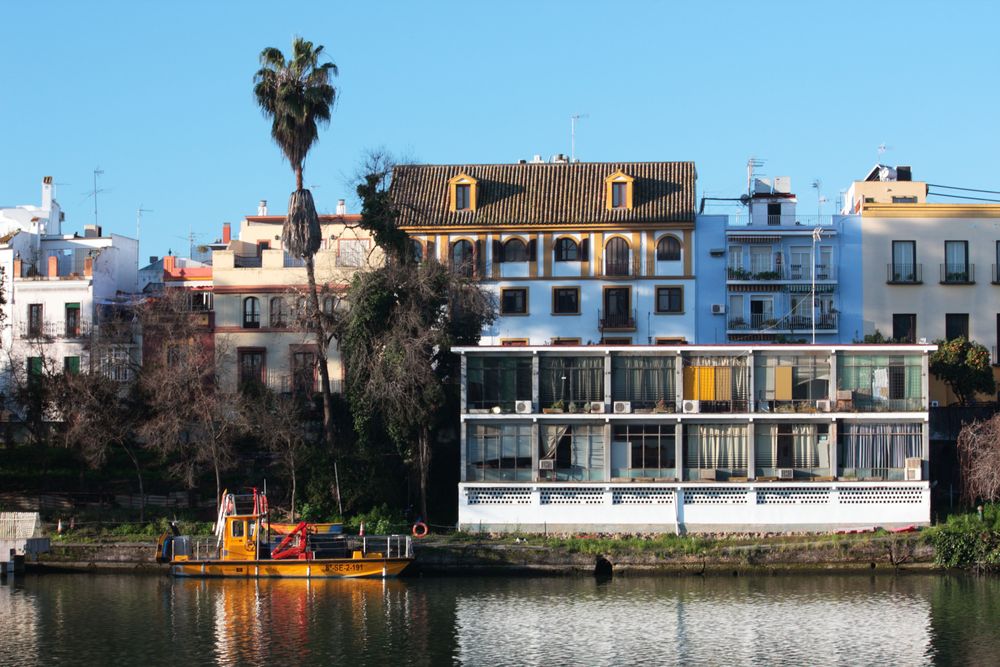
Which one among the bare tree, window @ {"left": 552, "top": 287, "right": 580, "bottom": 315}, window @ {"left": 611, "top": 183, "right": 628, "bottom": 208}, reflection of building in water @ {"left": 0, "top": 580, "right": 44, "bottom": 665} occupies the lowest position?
reflection of building in water @ {"left": 0, "top": 580, "right": 44, "bottom": 665}

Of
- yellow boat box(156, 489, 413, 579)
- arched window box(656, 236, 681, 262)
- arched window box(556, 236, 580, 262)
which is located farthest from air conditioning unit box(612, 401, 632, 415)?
arched window box(556, 236, 580, 262)

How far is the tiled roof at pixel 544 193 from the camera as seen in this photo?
6994 centimetres

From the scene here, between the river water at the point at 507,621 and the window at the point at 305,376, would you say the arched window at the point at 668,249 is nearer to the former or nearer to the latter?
the window at the point at 305,376

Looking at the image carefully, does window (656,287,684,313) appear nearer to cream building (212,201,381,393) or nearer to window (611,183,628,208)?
window (611,183,628,208)

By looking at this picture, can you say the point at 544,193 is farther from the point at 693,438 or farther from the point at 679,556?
the point at 679,556

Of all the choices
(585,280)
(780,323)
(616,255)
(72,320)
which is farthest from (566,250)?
(72,320)

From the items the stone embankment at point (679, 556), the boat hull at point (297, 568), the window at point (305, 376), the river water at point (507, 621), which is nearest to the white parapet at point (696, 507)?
the stone embankment at point (679, 556)

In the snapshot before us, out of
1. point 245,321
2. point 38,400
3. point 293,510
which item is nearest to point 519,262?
point 245,321

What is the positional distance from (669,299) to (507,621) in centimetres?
2975

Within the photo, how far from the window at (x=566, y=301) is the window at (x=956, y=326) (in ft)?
60.7

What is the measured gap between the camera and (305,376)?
6650cm

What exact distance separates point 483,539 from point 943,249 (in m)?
30.1

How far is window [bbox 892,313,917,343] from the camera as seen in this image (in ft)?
226

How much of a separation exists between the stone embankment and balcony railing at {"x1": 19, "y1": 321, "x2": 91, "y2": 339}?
80.5 feet
